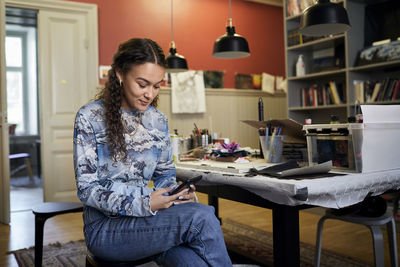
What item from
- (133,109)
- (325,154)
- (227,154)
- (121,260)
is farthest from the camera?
(227,154)

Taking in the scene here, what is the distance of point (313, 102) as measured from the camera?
4242 mm

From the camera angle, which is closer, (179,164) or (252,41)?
(179,164)

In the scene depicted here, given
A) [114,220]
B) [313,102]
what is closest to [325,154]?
[114,220]

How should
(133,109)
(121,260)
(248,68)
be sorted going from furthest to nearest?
(248,68) → (133,109) → (121,260)

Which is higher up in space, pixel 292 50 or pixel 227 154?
pixel 292 50

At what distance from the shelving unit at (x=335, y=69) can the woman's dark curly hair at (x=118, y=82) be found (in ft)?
8.80

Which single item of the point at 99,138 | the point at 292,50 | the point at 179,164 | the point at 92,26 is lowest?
the point at 179,164

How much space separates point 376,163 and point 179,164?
922mm

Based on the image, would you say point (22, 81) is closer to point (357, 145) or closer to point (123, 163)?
point (123, 163)

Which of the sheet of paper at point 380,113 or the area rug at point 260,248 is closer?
the sheet of paper at point 380,113

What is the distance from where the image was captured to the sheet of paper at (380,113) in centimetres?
142

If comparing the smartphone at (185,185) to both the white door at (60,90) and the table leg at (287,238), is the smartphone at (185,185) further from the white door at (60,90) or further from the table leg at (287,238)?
the white door at (60,90)

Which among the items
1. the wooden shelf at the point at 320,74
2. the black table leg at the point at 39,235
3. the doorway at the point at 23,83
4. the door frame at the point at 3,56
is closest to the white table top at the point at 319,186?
the black table leg at the point at 39,235

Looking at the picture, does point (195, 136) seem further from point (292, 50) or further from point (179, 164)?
point (292, 50)
